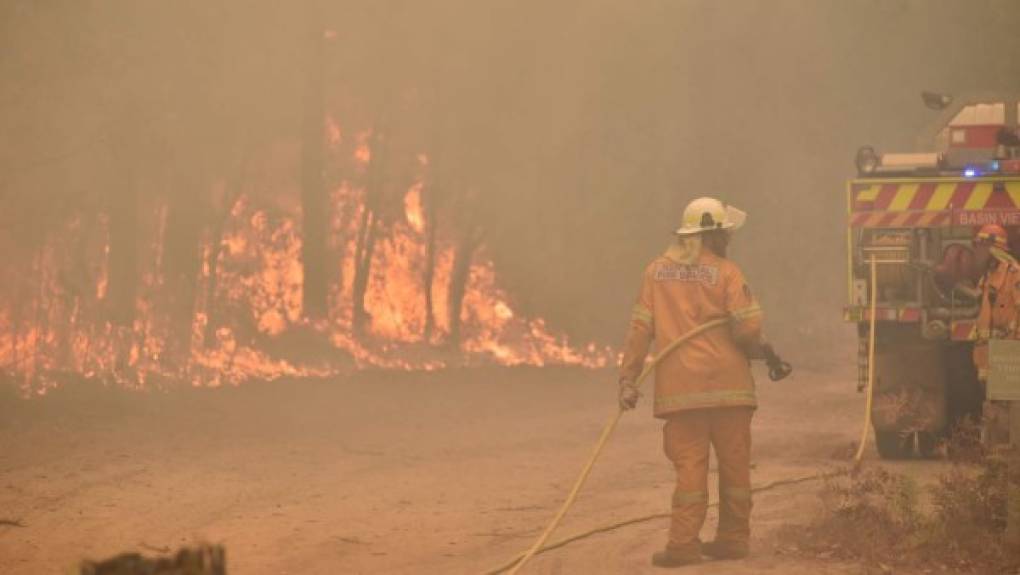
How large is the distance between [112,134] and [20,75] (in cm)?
125

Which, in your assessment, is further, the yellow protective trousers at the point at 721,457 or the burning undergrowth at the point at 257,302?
the burning undergrowth at the point at 257,302

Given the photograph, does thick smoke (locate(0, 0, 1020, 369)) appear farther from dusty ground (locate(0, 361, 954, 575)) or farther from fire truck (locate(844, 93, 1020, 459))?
fire truck (locate(844, 93, 1020, 459))

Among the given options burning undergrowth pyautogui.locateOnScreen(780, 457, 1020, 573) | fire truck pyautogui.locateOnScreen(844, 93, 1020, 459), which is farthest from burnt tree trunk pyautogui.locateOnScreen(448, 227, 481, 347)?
burning undergrowth pyautogui.locateOnScreen(780, 457, 1020, 573)

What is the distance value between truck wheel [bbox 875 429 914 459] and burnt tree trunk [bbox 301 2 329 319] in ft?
28.6

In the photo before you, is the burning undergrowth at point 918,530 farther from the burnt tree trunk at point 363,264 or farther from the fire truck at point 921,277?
→ the burnt tree trunk at point 363,264

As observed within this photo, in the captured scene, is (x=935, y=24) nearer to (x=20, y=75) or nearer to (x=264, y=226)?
(x=264, y=226)

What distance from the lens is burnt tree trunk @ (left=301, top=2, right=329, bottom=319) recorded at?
61.9 feet

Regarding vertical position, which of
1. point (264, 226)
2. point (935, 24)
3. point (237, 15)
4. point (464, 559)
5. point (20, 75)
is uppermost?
point (935, 24)

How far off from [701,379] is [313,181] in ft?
39.9

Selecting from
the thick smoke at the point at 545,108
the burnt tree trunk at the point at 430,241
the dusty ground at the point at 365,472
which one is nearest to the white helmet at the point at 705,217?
the dusty ground at the point at 365,472

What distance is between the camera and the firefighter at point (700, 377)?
743 cm

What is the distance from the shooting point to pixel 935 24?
1200 inches

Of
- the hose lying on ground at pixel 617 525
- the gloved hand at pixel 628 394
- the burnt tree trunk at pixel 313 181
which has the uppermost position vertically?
the burnt tree trunk at pixel 313 181

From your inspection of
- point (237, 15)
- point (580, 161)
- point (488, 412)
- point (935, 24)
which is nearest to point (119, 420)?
point (488, 412)
